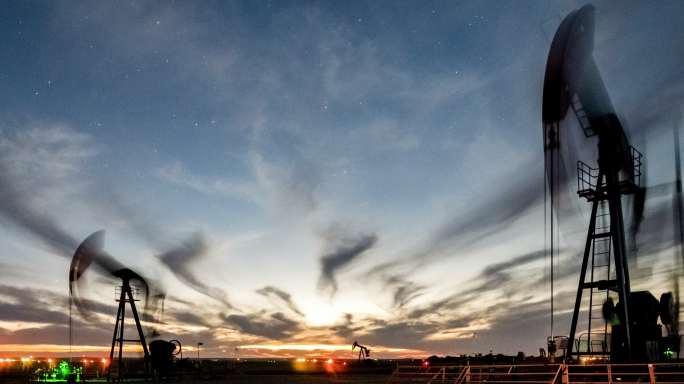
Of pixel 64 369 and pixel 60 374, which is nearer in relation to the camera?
pixel 60 374

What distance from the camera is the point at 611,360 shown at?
119 ft

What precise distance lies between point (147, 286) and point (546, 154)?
157 feet

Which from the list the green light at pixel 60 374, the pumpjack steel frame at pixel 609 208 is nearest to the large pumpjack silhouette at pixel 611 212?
the pumpjack steel frame at pixel 609 208

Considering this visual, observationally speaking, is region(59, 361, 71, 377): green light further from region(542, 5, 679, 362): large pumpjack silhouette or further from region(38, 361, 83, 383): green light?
region(542, 5, 679, 362): large pumpjack silhouette

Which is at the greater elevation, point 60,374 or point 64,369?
point 64,369

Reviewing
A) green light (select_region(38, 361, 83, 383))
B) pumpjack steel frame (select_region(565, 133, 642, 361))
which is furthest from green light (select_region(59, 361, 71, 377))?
pumpjack steel frame (select_region(565, 133, 642, 361))

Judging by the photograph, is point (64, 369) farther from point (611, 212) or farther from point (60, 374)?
point (611, 212)

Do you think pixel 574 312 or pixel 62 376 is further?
pixel 62 376

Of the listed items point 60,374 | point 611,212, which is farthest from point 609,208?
point 60,374

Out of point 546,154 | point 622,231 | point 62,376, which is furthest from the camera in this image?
point 62,376

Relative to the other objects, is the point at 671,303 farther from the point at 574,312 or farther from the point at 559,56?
the point at 559,56

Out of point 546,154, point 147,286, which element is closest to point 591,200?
point 546,154

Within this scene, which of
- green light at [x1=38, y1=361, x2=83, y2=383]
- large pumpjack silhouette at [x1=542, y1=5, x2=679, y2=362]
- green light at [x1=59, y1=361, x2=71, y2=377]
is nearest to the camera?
large pumpjack silhouette at [x1=542, y1=5, x2=679, y2=362]

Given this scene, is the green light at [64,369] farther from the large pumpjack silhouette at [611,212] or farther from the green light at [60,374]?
the large pumpjack silhouette at [611,212]
